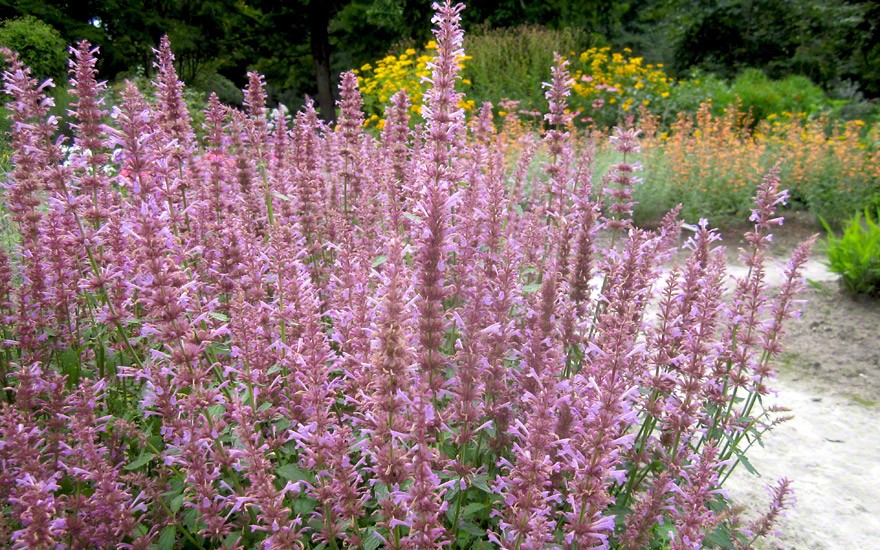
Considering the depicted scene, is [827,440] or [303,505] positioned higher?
[303,505]

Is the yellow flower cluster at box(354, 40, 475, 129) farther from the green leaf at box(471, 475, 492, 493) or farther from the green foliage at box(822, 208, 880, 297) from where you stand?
the green leaf at box(471, 475, 492, 493)

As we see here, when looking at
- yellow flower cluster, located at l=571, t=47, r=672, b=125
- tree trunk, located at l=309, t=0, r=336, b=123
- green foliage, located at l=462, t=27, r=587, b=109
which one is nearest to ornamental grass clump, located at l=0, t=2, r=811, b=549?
green foliage, located at l=462, t=27, r=587, b=109

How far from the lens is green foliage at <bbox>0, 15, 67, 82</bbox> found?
12422mm

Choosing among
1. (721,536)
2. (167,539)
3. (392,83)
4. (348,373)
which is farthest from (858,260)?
(392,83)

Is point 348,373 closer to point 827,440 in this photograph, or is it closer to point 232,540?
point 232,540

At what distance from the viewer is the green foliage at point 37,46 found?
12.4 m

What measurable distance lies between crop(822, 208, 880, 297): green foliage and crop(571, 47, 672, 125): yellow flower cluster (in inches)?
319

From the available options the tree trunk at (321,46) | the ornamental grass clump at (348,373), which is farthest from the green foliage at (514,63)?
the ornamental grass clump at (348,373)

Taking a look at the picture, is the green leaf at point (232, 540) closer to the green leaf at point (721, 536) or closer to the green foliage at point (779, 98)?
the green leaf at point (721, 536)

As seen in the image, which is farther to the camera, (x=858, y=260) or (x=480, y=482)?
(x=858, y=260)

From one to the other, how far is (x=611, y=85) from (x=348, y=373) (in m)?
15.5

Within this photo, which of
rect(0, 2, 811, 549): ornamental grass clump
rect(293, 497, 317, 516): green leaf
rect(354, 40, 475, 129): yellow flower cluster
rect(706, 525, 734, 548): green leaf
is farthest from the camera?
rect(354, 40, 475, 129): yellow flower cluster

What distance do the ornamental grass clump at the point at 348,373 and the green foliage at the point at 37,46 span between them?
12073mm

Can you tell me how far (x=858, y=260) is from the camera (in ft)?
23.0
